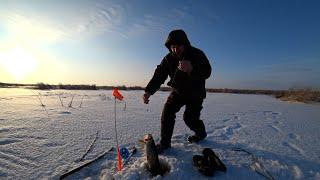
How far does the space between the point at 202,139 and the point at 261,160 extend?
0.85 m

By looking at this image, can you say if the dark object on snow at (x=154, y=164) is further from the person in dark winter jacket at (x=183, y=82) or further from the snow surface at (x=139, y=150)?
the person in dark winter jacket at (x=183, y=82)

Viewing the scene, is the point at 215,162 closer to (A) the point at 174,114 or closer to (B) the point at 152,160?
(B) the point at 152,160

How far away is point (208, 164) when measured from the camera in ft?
7.18

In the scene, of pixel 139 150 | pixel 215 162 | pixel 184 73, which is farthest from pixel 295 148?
pixel 139 150

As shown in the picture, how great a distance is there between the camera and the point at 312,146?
10.4 ft

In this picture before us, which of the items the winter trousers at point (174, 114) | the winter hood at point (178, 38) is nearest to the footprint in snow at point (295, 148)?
the winter trousers at point (174, 114)

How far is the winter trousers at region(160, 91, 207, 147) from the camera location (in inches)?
110

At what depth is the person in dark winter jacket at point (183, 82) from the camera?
9.03 ft

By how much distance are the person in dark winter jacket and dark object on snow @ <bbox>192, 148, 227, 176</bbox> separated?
20.8 inches

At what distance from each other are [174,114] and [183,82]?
0.41 m

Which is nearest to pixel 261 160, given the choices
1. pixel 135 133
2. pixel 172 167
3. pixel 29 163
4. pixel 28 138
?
pixel 172 167

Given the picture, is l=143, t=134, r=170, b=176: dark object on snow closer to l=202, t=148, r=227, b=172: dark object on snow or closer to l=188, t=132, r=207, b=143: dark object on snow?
l=202, t=148, r=227, b=172: dark object on snow

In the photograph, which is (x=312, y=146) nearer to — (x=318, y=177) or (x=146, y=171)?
(x=318, y=177)

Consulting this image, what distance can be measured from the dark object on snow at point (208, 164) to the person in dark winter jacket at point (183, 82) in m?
0.53
